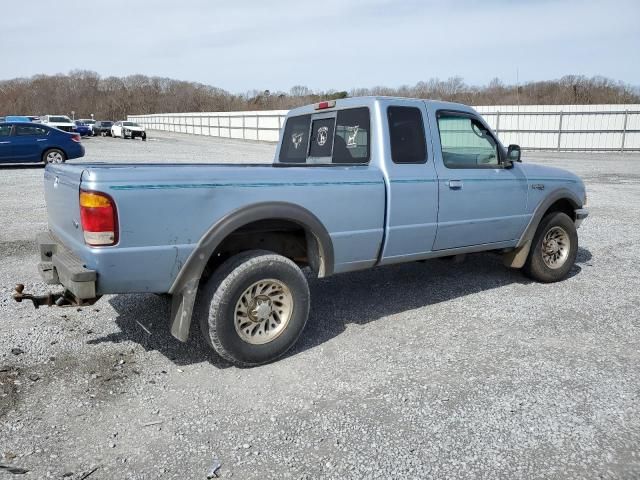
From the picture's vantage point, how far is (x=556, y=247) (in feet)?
19.7

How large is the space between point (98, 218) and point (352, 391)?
2.00m

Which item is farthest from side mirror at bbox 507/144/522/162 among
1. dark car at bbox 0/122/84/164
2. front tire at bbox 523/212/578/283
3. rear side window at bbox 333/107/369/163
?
Answer: dark car at bbox 0/122/84/164

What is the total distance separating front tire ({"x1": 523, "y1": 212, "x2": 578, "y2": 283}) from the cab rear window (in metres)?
2.43

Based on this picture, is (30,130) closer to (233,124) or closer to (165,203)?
(165,203)

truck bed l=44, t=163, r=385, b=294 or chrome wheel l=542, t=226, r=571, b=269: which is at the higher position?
truck bed l=44, t=163, r=385, b=294

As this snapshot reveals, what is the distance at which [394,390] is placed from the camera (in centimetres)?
356

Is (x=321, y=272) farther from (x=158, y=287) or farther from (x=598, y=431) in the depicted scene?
(x=598, y=431)

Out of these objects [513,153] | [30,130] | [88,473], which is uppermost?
[30,130]

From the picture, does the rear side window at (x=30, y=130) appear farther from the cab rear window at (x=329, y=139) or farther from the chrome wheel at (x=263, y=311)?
the chrome wheel at (x=263, y=311)

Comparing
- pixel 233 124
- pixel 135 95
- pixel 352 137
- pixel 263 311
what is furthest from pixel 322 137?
pixel 135 95

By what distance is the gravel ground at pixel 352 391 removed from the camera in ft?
9.24

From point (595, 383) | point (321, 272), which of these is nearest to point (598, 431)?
point (595, 383)

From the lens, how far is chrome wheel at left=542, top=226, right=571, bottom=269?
19.4 feet

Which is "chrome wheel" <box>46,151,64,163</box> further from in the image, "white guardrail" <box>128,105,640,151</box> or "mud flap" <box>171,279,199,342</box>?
"white guardrail" <box>128,105,640,151</box>
